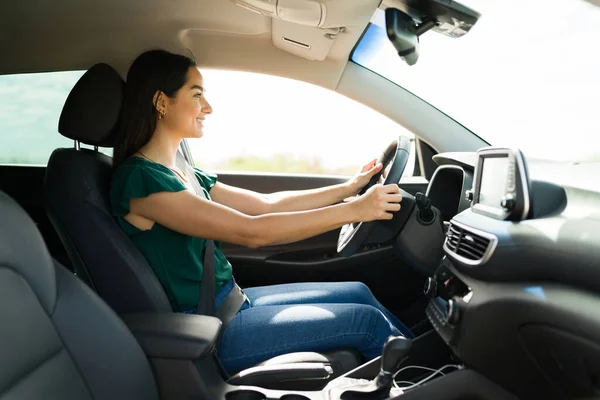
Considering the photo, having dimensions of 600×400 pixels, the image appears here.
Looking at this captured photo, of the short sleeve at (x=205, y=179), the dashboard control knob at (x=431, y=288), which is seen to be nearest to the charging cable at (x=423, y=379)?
the dashboard control knob at (x=431, y=288)

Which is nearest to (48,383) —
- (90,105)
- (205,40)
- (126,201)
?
(126,201)

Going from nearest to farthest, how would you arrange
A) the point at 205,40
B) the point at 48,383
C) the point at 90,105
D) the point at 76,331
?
the point at 48,383 < the point at 76,331 < the point at 90,105 < the point at 205,40

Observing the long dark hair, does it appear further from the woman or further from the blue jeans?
the blue jeans

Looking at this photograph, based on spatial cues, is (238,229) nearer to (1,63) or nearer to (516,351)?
(516,351)

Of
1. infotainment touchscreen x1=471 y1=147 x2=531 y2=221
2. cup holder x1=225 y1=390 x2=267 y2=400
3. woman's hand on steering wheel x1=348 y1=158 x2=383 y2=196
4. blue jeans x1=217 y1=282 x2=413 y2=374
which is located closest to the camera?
infotainment touchscreen x1=471 y1=147 x2=531 y2=221

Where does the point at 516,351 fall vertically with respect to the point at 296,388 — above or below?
→ above

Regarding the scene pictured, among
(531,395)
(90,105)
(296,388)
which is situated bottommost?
(296,388)

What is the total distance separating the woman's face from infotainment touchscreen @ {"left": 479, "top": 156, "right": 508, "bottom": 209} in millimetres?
1018

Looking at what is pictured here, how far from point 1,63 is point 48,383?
5.64 ft

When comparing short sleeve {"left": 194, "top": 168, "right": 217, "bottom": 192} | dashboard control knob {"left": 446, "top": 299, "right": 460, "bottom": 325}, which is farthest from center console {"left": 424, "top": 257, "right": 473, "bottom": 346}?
short sleeve {"left": 194, "top": 168, "right": 217, "bottom": 192}

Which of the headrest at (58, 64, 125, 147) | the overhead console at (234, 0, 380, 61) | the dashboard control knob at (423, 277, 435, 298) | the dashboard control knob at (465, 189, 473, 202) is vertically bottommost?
the dashboard control knob at (423, 277, 435, 298)

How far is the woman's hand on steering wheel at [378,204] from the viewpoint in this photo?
166cm

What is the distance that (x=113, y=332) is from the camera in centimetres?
141

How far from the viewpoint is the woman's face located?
78.0 inches
